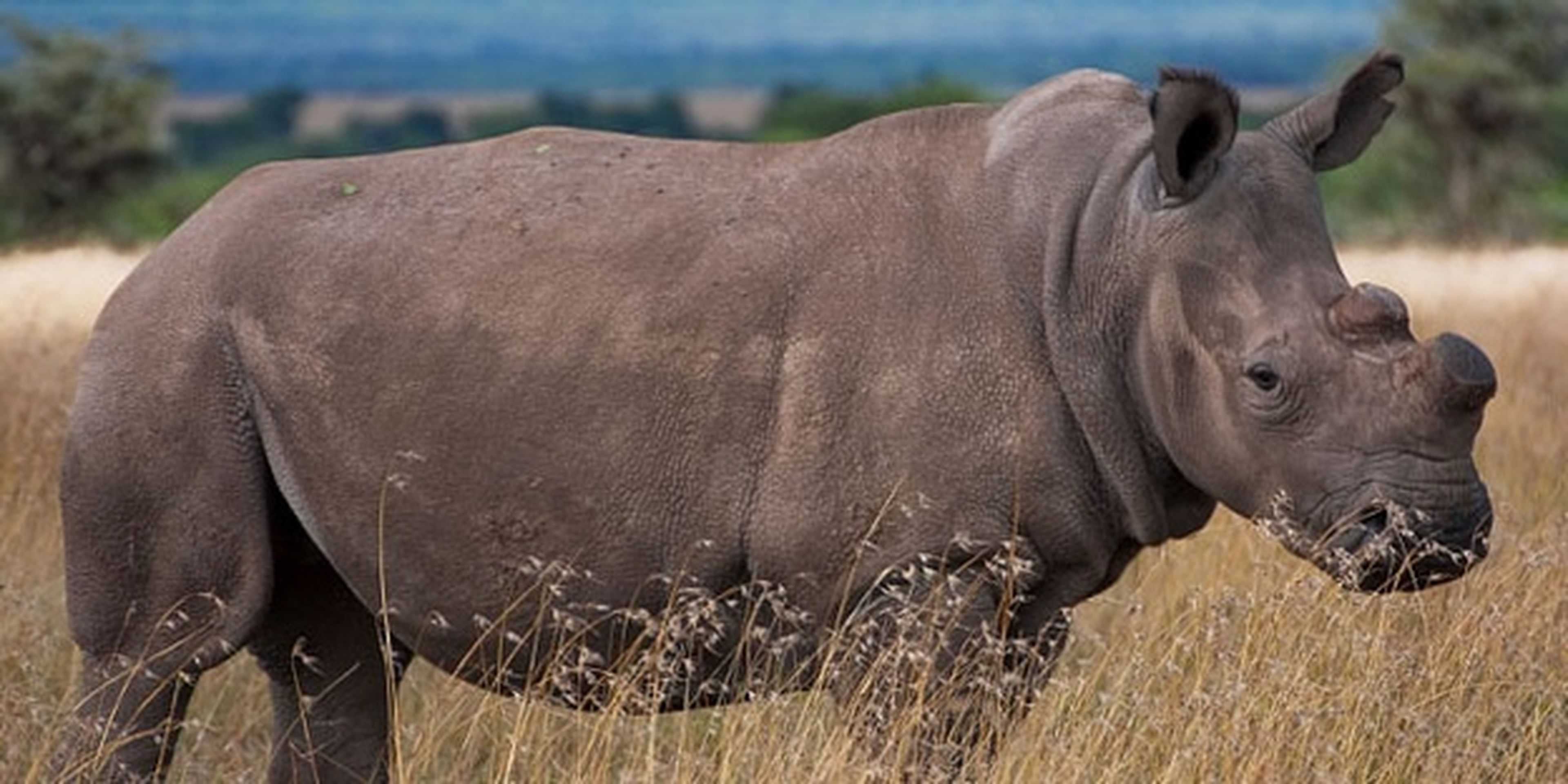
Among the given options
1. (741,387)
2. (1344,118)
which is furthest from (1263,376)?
(741,387)

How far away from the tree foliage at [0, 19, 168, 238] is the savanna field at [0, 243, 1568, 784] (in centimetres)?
4453

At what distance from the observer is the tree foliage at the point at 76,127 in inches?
2133

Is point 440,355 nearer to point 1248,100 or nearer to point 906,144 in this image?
point 906,144

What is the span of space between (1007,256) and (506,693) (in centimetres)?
154

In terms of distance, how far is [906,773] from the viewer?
245 inches

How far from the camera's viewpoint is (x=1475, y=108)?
5581 cm

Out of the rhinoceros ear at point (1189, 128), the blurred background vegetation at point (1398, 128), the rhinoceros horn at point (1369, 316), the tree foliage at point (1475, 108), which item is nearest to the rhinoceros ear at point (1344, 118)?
the rhinoceros ear at point (1189, 128)

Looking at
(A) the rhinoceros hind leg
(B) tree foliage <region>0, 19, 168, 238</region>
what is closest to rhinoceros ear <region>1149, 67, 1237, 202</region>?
(A) the rhinoceros hind leg

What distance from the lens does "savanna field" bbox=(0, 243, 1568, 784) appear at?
6383 millimetres

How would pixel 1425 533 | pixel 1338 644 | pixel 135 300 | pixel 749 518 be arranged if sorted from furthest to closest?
pixel 1338 644, pixel 135 300, pixel 749 518, pixel 1425 533

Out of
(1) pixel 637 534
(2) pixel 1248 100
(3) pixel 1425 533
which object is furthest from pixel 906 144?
(2) pixel 1248 100

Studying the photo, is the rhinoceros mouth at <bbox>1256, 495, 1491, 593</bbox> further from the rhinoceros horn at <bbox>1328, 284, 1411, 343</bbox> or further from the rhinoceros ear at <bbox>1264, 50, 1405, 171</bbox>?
the rhinoceros ear at <bbox>1264, 50, 1405, 171</bbox>

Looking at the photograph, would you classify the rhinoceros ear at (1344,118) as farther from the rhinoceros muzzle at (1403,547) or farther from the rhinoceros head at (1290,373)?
the rhinoceros muzzle at (1403,547)

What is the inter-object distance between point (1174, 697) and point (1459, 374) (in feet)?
4.36
